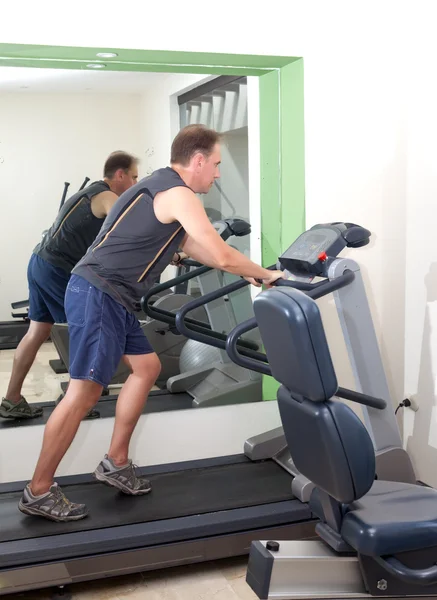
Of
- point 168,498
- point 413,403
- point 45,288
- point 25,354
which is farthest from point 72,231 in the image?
point 413,403

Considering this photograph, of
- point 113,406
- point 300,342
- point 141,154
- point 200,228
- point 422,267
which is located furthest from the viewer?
point 113,406

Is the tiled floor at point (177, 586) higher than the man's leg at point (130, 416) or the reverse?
the reverse

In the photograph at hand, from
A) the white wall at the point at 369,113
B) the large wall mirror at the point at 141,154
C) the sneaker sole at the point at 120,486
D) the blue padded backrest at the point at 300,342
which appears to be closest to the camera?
the blue padded backrest at the point at 300,342

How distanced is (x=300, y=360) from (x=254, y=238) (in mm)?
2234

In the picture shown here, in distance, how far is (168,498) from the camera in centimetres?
335

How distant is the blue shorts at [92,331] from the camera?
310 cm

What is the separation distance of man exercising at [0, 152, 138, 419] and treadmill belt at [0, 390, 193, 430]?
1.7 inches

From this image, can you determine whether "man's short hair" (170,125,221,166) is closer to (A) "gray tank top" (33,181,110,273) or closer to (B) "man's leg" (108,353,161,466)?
(A) "gray tank top" (33,181,110,273)

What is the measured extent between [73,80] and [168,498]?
2026mm

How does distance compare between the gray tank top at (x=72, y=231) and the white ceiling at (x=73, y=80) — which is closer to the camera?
the white ceiling at (x=73, y=80)

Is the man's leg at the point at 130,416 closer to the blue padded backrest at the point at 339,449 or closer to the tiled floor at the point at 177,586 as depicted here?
the tiled floor at the point at 177,586

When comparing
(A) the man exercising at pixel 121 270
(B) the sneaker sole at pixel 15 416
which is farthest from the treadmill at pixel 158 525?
(B) the sneaker sole at pixel 15 416

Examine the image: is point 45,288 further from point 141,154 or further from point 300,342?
point 300,342

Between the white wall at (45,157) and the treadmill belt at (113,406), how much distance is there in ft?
1.71
